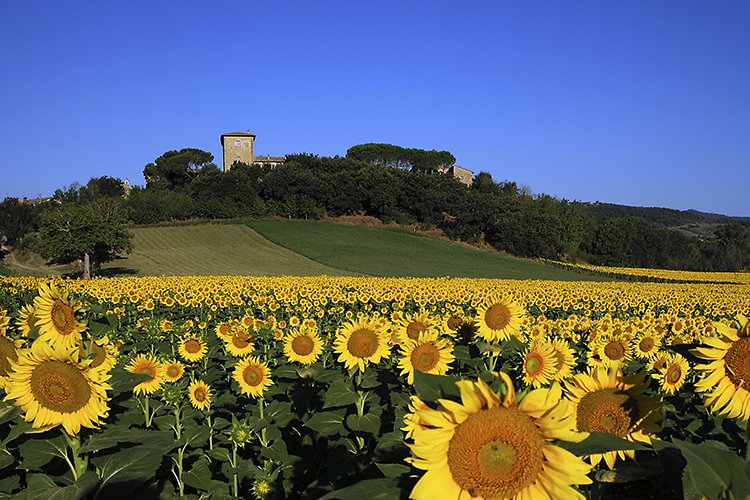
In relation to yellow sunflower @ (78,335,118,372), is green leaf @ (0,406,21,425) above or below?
below

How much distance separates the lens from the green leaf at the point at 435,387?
1585 mm

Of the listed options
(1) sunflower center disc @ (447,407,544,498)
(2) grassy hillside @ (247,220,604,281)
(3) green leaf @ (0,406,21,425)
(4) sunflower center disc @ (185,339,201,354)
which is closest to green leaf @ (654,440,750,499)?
(1) sunflower center disc @ (447,407,544,498)

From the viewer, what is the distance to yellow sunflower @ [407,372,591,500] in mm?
1470

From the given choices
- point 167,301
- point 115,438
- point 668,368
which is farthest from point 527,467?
point 167,301

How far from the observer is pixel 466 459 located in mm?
1488

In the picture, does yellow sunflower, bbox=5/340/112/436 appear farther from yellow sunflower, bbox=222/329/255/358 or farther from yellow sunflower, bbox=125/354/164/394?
yellow sunflower, bbox=222/329/255/358

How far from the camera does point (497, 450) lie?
4.88 ft

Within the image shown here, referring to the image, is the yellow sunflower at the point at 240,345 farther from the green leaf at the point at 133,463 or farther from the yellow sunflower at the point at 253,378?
the green leaf at the point at 133,463

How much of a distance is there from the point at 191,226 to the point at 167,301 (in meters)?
61.3

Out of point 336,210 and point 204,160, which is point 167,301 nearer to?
point 336,210

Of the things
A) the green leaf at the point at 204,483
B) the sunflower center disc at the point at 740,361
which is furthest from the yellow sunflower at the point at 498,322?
the sunflower center disc at the point at 740,361

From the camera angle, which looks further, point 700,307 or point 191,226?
point 191,226

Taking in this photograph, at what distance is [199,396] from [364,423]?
2.43m

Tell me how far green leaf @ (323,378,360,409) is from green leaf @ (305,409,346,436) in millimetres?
117
